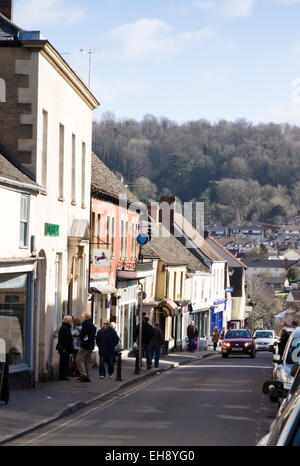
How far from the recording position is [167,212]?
6925 centimetres

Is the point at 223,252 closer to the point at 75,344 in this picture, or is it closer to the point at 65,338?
the point at 75,344

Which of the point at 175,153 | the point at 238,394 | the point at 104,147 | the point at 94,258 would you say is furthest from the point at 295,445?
the point at 175,153

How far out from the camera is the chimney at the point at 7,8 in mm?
26562

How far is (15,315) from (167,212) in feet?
156

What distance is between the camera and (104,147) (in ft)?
459

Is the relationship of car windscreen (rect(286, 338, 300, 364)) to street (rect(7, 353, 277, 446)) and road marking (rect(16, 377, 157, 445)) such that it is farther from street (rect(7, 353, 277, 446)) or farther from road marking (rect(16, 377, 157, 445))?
road marking (rect(16, 377, 157, 445))

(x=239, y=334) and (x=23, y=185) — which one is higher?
(x=23, y=185)

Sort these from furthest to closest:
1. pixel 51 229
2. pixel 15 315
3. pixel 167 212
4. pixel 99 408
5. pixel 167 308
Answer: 1. pixel 167 212
2. pixel 167 308
3. pixel 51 229
4. pixel 15 315
5. pixel 99 408

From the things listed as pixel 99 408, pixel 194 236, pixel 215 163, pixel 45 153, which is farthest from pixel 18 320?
pixel 215 163

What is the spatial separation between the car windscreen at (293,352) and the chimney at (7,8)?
13807 millimetres

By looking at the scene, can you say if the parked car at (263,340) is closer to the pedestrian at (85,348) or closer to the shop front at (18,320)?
the pedestrian at (85,348)

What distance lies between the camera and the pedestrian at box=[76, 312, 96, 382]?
80.0 ft

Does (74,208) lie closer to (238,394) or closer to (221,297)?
(238,394)

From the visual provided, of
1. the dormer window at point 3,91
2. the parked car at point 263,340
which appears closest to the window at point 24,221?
the dormer window at point 3,91
